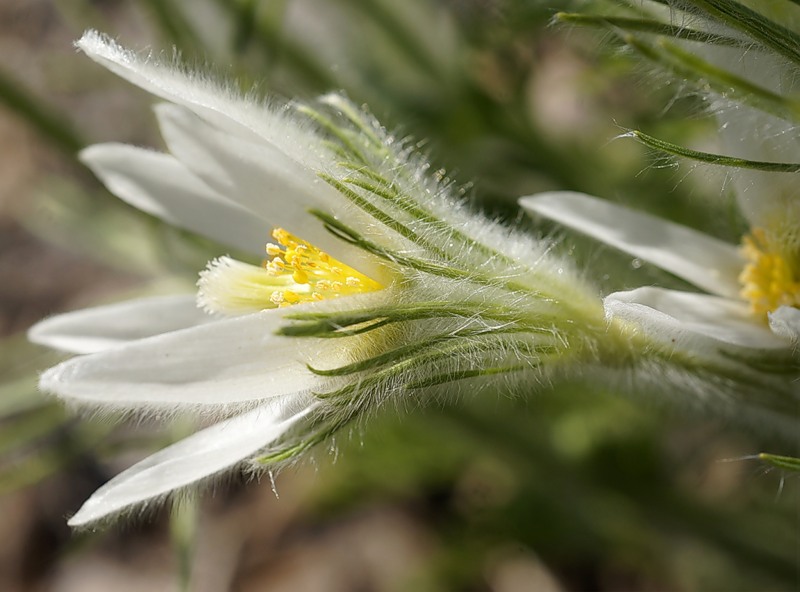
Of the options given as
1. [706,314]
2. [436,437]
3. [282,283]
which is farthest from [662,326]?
[436,437]

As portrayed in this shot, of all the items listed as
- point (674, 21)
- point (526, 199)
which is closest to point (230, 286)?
point (526, 199)

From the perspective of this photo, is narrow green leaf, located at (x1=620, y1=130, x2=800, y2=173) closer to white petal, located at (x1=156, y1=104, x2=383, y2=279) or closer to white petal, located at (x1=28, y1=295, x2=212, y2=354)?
white petal, located at (x1=156, y1=104, x2=383, y2=279)

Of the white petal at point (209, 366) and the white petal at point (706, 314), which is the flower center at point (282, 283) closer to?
the white petal at point (209, 366)

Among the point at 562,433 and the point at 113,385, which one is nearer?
the point at 113,385

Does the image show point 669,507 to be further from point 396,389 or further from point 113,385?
point 113,385

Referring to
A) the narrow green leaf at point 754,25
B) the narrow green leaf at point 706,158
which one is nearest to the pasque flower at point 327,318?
the narrow green leaf at point 706,158

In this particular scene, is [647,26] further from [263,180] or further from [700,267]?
[263,180]

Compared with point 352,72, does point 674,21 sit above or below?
above
